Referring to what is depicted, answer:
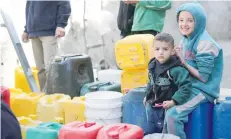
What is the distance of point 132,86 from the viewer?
4.29m

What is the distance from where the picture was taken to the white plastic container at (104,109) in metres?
3.82

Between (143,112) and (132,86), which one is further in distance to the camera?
(132,86)

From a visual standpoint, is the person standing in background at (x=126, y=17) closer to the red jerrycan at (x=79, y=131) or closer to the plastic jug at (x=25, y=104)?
the plastic jug at (x=25, y=104)

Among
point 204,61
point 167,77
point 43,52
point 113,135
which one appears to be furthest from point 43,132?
point 43,52

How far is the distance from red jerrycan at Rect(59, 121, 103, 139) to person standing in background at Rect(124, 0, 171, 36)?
188 cm

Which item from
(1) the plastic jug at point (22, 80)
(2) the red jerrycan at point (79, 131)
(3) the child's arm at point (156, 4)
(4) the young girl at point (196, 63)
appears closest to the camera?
(2) the red jerrycan at point (79, 131)

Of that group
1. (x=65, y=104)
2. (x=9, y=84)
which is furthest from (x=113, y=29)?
(x=65, y=104)

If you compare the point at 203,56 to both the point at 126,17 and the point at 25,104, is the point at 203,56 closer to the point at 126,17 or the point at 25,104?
the point at 25,104

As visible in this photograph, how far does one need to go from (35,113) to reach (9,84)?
1744 mm

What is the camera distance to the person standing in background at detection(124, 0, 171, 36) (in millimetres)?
4822

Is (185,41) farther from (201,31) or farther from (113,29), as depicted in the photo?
(113,29)

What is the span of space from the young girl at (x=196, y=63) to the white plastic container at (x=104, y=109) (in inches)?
26.1

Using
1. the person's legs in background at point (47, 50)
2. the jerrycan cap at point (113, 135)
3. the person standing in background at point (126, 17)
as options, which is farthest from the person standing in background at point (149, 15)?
the jerrycan cap at point (113, 135)

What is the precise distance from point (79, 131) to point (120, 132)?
0.30 meters
